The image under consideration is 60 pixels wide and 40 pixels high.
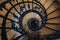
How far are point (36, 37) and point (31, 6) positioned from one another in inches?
12.1

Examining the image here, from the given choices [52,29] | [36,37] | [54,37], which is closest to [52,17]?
[52,29]

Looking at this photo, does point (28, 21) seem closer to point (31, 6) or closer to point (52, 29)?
point (31, 6)

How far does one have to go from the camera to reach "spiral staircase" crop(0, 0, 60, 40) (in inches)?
47.3

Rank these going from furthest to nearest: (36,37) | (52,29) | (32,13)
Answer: (52,29)
(32,13)
(36,37)

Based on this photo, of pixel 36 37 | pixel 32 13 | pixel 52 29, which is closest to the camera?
pixel 36 37

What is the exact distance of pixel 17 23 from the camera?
1.20m

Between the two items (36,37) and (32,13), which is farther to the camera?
(32,13)

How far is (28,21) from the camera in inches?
50.7

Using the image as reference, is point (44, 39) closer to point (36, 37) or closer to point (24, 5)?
point (36, 37)

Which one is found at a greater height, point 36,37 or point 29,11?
point 29,11

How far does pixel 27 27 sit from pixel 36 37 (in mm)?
127

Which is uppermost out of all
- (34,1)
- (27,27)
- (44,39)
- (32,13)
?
(34,1)

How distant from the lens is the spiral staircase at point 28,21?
1.20 m

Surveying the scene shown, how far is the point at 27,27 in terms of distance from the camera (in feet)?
4.15
